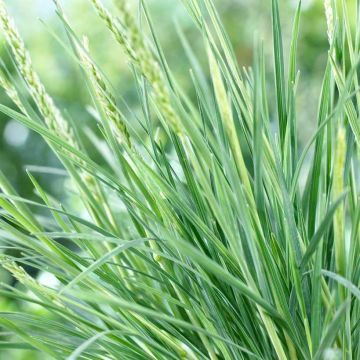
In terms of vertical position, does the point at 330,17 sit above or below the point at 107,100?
above

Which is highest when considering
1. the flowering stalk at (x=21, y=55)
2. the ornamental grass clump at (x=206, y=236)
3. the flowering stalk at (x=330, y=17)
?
the flowering stalk at (x=330, y=17)

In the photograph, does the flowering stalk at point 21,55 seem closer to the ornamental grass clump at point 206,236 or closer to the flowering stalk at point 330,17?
the ornamental grass clump at point 206,236

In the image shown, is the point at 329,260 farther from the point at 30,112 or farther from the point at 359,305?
the point at 30,112

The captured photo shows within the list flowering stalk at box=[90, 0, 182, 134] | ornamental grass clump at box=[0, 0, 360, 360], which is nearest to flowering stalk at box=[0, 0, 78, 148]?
ornamental grass clump at box=[0, 0, 360, 360]

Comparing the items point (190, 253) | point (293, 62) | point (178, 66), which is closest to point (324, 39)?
point (178, 66)

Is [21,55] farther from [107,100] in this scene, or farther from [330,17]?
[330,17]

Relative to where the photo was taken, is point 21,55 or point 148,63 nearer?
point 148,63

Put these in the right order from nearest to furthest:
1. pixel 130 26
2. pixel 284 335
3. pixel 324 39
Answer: pixel 130 26, pixel 284 335, pixel 324 39

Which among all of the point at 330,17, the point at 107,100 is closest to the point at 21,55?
the point at 107,100

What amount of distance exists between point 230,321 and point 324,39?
2383mm

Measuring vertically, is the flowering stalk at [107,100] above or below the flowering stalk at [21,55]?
below

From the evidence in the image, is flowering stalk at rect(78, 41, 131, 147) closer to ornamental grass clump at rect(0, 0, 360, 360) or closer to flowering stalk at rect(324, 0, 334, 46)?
ornamental grass clump at rect(0, 0, 360, 360)

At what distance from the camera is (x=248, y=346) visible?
1.19 feet

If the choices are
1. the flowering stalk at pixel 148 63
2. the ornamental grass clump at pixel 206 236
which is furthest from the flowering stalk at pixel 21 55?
the flowering stalk at pixel 148 63
